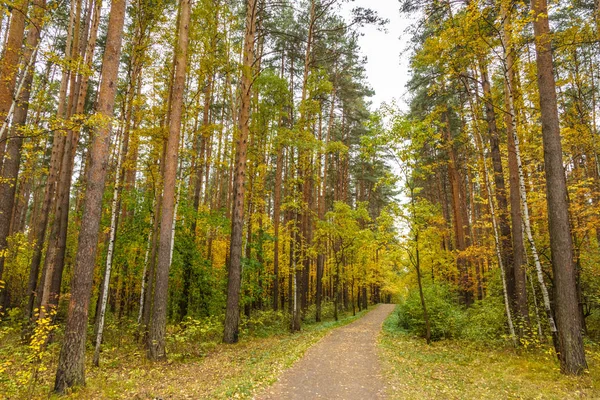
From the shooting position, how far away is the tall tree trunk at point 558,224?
705 centimetres

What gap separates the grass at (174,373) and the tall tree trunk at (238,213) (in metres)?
0.98

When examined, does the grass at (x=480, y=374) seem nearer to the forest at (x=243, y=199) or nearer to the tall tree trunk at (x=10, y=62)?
the forest at (x=243, y=199)

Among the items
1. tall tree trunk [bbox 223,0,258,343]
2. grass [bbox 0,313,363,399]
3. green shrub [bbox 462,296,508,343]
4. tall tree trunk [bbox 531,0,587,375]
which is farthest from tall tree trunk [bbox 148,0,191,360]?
green shrub [bbox 462,296,508,343]

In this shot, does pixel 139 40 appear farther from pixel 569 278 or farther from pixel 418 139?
pixel 569 278

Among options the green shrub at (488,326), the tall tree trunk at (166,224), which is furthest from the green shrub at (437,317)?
the tall tree trunk at (166,224)

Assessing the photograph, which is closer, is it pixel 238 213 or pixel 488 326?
pixel 488 326

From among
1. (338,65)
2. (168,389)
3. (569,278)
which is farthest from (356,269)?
(168,389)

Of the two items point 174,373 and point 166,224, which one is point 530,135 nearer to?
point 166,224

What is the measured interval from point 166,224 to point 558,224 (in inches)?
413

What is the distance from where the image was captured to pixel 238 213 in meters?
12.3

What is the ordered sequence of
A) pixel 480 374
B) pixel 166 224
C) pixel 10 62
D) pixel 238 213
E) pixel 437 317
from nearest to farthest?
pixel 10 62, pixel 480 374, pixel 166 224, pixel 238 213, pixel 437 317

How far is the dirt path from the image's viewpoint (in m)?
6.06

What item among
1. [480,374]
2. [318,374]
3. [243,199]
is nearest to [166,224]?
[243,199]

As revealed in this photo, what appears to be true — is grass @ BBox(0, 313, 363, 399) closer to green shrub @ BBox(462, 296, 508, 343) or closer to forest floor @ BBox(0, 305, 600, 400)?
forest floor @ BBox(0, 305, 600, 400)
